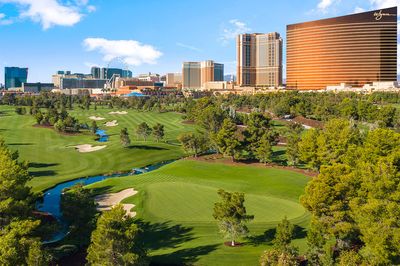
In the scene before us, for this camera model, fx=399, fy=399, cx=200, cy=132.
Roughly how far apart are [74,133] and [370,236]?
78.6m

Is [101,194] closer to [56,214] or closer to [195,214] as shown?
[56,214]

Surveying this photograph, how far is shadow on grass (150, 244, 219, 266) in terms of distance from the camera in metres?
29.4

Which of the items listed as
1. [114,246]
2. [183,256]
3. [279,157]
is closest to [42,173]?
[183,256]

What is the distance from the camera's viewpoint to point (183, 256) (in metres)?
30.3

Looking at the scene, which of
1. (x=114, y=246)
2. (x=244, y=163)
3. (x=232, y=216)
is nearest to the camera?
(x=114, y=246)

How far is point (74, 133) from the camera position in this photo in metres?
93.6

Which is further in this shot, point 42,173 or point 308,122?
point 308,122

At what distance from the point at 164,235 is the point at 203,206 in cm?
768

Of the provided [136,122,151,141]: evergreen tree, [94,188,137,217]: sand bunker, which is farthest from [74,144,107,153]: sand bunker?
[94,188,137,217]: sand bunker

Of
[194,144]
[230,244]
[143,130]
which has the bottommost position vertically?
[230,244]

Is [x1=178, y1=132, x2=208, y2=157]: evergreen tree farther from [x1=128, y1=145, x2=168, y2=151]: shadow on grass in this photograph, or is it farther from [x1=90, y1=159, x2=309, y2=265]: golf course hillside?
[x1=128, y1=145, x2=168, y2=151]: shadow on grass

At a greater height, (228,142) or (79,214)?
(228,142)

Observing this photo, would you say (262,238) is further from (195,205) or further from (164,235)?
(195,205)

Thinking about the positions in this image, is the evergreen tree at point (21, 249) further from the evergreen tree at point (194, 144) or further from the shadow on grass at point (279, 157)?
the shadow on grass at point (279, 157)
